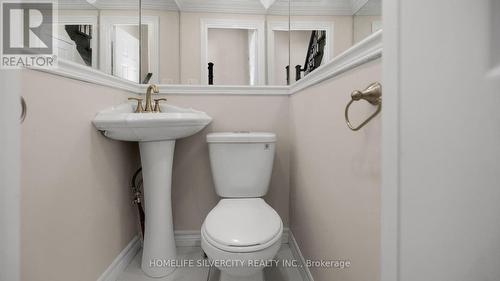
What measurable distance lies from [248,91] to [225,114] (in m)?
0.22

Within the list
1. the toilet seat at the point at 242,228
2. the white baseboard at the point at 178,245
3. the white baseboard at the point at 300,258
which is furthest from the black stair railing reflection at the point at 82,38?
the white baseboard at the point at 300,258

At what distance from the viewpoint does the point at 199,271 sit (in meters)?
1.38

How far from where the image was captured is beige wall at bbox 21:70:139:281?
78 cm

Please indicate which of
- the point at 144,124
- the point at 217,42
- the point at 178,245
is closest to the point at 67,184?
the point at 144,124

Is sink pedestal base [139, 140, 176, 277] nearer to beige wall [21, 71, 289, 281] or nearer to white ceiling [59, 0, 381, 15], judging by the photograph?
beige wall [21, 71, 289, 281]

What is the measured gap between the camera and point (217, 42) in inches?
72.0

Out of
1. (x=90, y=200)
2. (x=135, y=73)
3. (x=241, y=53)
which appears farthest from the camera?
(x=241, y=53)

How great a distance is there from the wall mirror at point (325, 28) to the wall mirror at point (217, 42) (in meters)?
0.13

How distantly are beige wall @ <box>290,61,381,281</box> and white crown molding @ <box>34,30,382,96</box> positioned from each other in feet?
0.11

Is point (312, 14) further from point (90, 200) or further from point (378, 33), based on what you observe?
point (90, 200)

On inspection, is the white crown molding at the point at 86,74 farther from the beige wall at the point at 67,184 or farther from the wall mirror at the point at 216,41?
the wall mirror at the point at 216,41

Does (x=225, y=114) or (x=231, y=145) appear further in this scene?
(x=225, y=114)

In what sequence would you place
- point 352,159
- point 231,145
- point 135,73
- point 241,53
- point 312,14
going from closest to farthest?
point 352,159
point 231,145
point 312,14
point 135,73
point 241,53

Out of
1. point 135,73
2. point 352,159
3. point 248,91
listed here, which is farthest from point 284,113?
point 135,73
